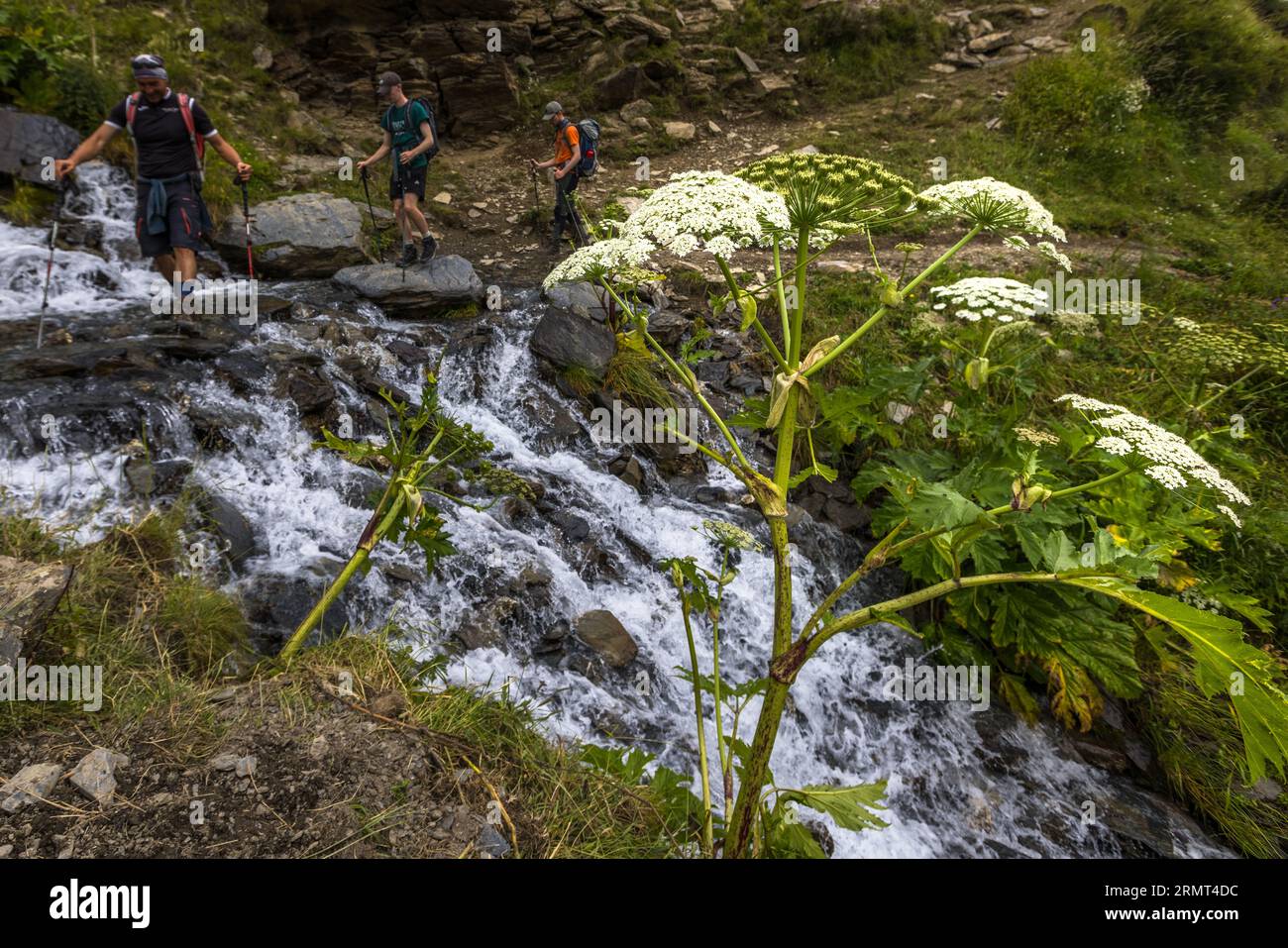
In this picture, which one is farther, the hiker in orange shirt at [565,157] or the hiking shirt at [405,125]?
the hiker in orange shirt at [565,157]

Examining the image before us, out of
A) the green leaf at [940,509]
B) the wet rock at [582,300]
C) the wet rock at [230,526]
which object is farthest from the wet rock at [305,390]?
the green leaf at [940,509]

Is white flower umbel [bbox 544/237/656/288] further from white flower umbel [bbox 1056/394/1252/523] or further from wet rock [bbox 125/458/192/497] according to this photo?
wet rock [bbox 125/458/192/497]

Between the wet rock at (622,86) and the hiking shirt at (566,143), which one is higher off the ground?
the wet rock at (622,86)

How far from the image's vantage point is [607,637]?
488cm

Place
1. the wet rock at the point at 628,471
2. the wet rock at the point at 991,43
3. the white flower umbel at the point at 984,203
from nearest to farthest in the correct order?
the white flower umbel at the point at 984,203 < the wet rock at the point at 628,471 < the wet rock at the point at 991,43

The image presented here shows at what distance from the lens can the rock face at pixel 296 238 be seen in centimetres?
859

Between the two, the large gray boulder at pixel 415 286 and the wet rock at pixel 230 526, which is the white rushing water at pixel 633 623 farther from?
the large gray boulder at pixel 415 286

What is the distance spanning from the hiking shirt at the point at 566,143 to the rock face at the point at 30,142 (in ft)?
21.9

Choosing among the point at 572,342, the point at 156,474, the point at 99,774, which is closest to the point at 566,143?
the point at 572,342

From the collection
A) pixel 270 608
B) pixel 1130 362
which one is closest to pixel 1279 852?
pixel 1130 362

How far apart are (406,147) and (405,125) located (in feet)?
0.89
